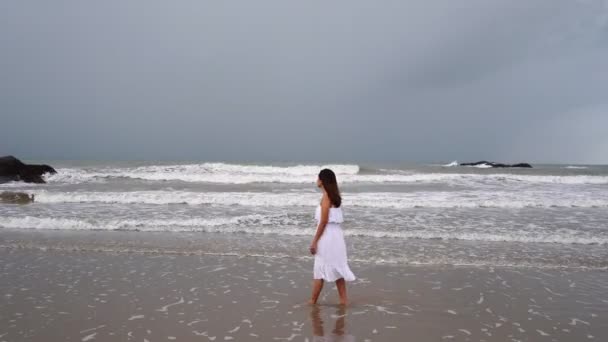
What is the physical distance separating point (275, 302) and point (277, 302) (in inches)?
1.1

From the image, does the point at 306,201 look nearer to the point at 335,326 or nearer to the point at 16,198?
the point at 335,326

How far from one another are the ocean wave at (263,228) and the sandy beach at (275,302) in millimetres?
2785

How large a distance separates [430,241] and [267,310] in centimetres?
585

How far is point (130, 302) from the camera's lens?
5.41 m

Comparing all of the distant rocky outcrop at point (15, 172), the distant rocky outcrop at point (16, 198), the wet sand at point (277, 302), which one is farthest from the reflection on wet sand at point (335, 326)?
the distant rocky outcrop at point (15, 172)

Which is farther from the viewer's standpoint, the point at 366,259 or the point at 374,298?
the point at 366,259

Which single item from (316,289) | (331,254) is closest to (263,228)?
(316,289)

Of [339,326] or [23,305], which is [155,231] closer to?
[23,305]

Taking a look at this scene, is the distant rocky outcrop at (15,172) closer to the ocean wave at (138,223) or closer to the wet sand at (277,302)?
the ocean wave at (138,223)

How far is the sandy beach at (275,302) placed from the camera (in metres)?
4.44

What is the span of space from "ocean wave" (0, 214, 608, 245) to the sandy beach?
9.14ft

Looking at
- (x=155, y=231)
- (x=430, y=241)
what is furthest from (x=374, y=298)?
(x=155, y=231)

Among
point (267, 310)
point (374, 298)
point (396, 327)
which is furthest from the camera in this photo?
point (374, 298)

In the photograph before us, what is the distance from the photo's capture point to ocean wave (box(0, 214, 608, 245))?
33.1 ft
